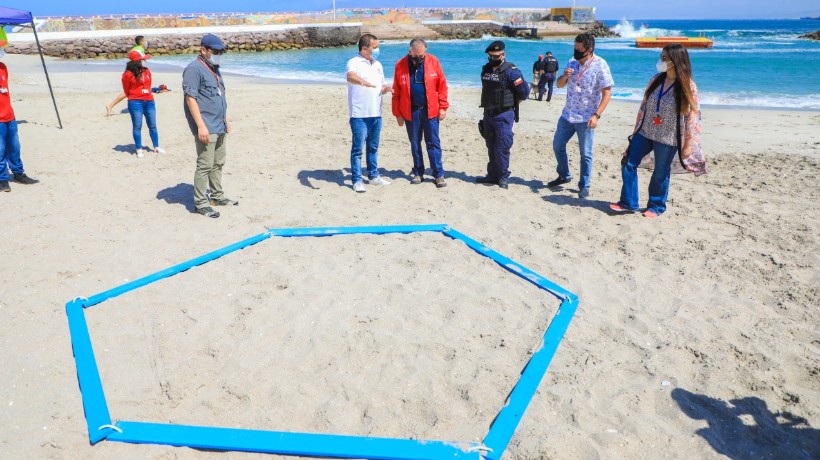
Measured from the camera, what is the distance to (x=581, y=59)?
546cm

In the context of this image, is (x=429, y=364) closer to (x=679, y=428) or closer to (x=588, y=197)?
(x=679, y=428)

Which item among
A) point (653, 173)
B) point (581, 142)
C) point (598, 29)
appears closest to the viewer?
point (653, 173)

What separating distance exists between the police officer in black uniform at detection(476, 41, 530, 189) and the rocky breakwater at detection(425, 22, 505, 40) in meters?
50.3

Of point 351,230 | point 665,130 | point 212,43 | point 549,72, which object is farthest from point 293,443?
point 549,72

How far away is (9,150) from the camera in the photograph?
6055 millimetres

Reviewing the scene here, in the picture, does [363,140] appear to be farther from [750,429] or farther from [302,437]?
[750,429]

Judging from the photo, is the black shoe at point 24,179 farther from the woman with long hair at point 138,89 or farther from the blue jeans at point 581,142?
the blue jeans at point 581,142

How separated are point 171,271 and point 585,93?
4217 mm

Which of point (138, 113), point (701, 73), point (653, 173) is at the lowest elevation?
point (653, 173)

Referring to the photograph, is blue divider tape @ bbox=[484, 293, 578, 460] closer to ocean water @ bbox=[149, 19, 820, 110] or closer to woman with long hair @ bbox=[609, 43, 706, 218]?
woman with long hair @ bbox=[609, 43, 706, 218]

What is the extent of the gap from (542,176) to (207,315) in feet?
15.0

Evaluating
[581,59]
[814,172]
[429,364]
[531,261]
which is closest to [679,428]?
[429,364]

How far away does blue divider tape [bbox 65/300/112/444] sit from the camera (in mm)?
2666

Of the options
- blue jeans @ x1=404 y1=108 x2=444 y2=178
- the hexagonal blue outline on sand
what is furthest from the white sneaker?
the hexagonal blue outline on sand
